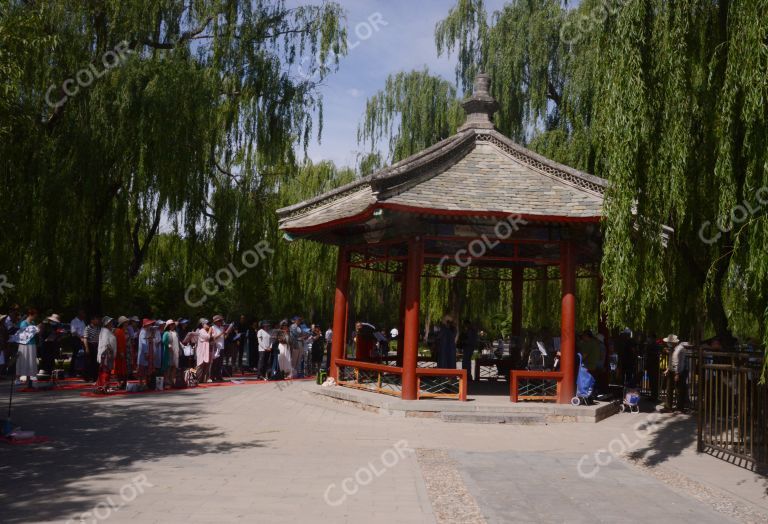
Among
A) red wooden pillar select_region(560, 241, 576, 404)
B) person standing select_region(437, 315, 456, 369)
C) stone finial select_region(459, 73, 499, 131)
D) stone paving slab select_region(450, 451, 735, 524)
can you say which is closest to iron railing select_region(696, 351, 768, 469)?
stone paving slab select_region(450, 451, 735, 524)

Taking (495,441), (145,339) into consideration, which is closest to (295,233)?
(145,339)

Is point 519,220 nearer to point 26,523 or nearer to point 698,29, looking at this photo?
point 698,29

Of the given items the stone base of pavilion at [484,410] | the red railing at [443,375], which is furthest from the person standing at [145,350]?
the red railing at [443,375]

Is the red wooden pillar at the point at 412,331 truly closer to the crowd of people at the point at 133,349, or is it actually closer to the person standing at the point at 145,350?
the crowd of people at the point at 133,349

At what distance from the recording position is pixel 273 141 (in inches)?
749

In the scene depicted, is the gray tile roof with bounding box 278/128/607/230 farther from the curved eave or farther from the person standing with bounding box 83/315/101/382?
the person standing with bounding box 83/315/101/382

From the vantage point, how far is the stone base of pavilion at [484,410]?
11367 mm

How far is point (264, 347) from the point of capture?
17.3 meters

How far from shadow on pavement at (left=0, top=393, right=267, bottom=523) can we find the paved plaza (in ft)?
0.07

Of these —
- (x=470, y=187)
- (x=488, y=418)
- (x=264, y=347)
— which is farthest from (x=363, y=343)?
(x=470, y=187)

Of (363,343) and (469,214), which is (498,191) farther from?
(363,343)

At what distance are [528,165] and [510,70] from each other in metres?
6.83

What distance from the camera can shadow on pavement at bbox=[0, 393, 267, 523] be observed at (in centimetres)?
585

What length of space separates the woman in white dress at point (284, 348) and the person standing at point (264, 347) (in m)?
0.27
